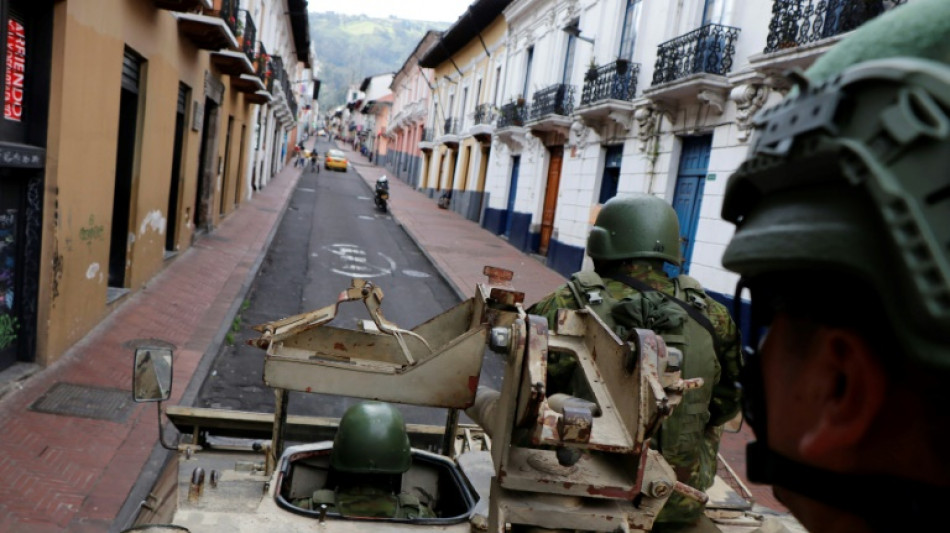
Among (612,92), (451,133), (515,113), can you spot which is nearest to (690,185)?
(612,92)

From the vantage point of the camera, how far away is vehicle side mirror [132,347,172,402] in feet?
9.57

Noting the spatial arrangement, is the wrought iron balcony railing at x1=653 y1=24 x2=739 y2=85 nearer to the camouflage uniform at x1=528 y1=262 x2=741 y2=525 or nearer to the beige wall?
the beige wall

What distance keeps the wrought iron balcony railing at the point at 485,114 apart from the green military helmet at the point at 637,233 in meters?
25.3

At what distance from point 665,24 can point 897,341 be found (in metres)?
14.6

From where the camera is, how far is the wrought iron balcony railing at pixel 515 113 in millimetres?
24000

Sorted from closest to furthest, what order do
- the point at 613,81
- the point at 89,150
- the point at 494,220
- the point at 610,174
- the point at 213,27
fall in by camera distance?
the point at 89,150 < the point at 213,27 < the point at 613,81 < the point at 610,174 < the point at 494,220

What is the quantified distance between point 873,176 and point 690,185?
12905mm

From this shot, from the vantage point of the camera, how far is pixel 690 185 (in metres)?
13.2

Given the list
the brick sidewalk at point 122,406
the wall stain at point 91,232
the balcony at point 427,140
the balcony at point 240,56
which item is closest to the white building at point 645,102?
the brick sidewalk at point 122,406

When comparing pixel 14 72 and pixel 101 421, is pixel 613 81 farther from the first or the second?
pixel 101 421

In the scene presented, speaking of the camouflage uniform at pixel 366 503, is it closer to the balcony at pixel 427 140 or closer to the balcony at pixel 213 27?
the balcony at pixel 213 27

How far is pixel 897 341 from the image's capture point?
946mm

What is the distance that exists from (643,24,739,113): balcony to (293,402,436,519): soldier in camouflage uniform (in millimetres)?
10337

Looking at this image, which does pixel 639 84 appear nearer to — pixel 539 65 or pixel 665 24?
pixel 665 24
